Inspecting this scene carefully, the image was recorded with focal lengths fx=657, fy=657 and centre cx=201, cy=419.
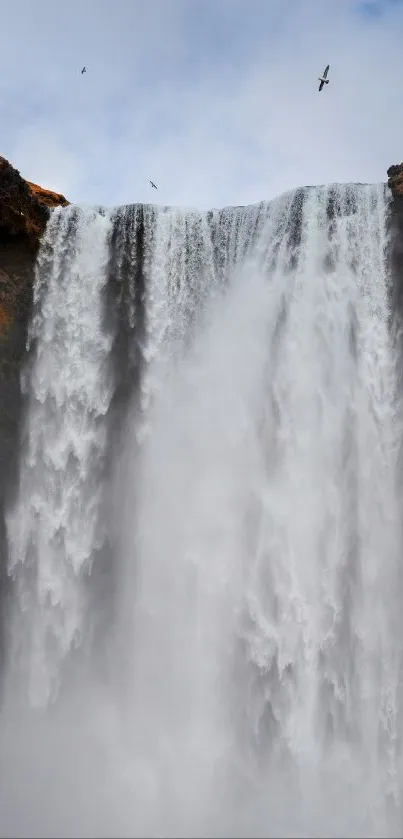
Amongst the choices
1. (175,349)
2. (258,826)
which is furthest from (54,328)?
(258,826)

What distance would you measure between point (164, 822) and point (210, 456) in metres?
6.53

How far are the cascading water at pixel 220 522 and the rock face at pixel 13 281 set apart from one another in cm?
34

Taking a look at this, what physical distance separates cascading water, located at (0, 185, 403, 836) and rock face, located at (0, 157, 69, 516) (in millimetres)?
337

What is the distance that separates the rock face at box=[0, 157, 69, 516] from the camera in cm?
1393

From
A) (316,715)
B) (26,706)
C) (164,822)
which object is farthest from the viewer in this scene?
(26,706)

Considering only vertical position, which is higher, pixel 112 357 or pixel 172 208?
pixel 172 208

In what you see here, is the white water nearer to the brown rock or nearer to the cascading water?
the cascading water

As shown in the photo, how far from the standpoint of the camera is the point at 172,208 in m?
15.0

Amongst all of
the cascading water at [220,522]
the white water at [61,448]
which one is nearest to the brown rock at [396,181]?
the cascading water at [220,522]

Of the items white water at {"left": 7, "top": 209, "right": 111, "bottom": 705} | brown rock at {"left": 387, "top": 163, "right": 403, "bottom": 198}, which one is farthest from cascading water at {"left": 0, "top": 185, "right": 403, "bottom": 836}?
brown rock at {"left": 387, "top": 163, "right": 403, "bottom": 198}

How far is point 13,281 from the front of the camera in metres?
14.6

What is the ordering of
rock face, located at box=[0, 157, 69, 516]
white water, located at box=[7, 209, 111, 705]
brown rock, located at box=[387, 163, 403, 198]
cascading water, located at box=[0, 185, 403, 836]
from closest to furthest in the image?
cascading water, located at box=[0, 185, 403, 836] < white water, located at box=[7, 209, 111, 705] < brown rock, located at box=[387, 163, 403, 198] < rock face, located at box=[0, 157, 69, 516]

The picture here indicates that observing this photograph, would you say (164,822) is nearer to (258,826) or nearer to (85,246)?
(258,826)

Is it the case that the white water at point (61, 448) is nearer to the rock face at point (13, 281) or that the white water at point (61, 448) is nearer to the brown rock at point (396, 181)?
the rock face at point (13, 281)
